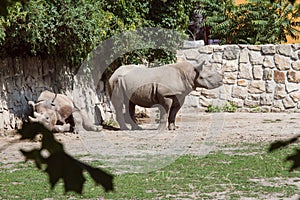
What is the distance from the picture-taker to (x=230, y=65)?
1247 cm

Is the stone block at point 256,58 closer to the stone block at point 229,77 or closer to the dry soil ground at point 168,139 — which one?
the stone block at point 229,77

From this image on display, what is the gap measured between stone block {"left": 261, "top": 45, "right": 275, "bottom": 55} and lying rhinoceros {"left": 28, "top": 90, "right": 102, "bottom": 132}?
13.0ft

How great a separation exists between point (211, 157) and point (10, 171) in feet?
7.42

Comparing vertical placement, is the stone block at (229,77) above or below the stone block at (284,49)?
below

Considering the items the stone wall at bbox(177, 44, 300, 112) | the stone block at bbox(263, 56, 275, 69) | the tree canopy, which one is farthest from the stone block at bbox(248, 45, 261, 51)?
the tree canopy

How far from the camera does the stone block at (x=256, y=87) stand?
1233 cm

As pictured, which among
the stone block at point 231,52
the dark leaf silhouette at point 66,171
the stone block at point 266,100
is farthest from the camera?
the stone block at point 231,52

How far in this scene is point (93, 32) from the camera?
968 cm

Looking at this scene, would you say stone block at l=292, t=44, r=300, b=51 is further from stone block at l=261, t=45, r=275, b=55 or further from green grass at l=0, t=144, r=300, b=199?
green grass at l=0, t=144, r=300, b=199

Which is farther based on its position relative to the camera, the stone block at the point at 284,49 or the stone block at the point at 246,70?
A: the stone block at the point at 246,70

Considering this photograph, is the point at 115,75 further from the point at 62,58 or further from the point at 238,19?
the point at 238,19

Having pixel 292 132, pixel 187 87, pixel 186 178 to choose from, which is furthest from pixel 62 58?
pixel 186 178

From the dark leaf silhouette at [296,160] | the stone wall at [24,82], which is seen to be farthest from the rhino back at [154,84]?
the dark leaf silhouette at [296,160]

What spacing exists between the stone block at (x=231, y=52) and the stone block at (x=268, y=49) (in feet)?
1.60
